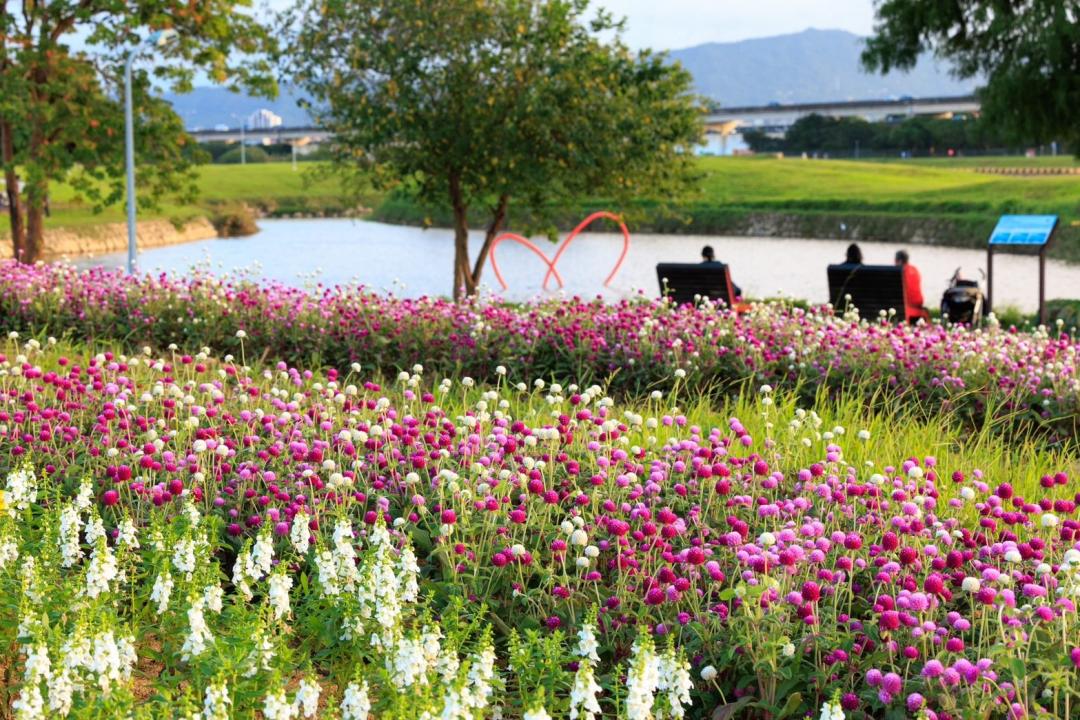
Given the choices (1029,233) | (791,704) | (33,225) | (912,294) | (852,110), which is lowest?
(791,704)

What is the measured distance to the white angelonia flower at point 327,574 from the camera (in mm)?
4445

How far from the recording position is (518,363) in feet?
35.7

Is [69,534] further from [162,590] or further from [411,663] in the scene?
[411,663]

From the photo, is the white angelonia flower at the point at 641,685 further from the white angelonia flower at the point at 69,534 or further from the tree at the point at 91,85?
the tree at the point at 91,85

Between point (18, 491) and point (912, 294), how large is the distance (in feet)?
37.5

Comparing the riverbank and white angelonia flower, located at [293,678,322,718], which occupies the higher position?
the riverbank

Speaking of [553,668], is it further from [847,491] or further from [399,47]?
[399,47]

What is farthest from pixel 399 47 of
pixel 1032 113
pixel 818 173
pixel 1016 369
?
pixel 818 173

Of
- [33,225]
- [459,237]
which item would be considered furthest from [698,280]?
[33,225]

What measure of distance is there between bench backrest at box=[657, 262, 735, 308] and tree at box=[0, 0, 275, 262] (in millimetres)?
9521

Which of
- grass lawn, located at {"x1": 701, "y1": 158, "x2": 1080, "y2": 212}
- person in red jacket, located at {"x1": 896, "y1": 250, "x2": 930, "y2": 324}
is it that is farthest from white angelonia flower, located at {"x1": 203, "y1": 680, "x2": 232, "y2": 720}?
grass lawn, located at {"x1": 701, "y1": 158, "x2": 1080, "y2": 212}

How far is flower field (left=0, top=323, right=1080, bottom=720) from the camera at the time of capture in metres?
3.88

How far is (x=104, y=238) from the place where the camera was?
51.0 m

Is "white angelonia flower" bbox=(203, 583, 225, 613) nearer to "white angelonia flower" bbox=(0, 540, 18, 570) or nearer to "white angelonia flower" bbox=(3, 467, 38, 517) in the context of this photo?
"white angelonia flower" bbox=(0, 540, 18, 570)
